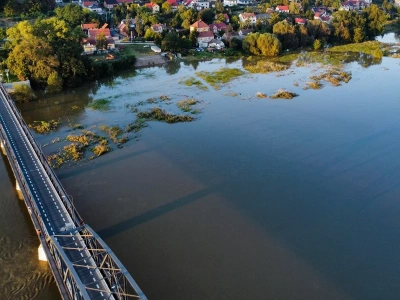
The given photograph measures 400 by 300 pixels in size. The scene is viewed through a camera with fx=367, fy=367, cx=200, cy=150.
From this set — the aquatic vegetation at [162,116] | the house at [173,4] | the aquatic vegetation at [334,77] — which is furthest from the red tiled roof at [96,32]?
the aquatic vegetation at [334,77]

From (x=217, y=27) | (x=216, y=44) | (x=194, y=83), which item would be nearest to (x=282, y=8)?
(x=217, y=27)

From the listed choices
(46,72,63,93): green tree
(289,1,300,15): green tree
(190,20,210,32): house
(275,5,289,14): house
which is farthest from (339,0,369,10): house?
(46,72,63,93): green tree

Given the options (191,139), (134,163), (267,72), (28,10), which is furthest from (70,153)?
(28,10)

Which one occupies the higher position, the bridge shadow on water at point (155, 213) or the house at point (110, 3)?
the house at point (110, 3)

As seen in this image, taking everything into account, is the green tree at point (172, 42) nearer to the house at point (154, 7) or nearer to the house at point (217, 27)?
the house at point (217, 27)

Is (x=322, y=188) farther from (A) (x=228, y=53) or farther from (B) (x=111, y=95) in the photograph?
(A) (x=228, y=53)

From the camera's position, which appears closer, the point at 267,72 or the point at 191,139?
the point at 191,139

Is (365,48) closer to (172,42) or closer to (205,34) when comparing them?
(205,34)
